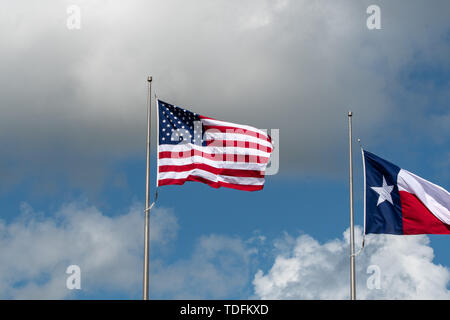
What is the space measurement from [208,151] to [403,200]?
10.3m

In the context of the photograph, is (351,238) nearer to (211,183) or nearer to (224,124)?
(211,183)

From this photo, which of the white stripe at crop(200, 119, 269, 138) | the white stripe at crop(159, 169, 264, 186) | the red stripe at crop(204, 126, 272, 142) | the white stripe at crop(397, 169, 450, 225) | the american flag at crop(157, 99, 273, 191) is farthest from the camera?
the white stripe at crop(397, 169, 450, 225)

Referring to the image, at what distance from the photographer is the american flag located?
3294cm

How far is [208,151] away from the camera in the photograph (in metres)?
33.9

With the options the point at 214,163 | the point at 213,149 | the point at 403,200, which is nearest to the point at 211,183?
the point at 214,163

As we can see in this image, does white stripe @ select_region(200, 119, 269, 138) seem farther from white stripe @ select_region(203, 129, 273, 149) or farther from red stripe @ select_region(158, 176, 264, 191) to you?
red stripe @ select_region(158, 176, 264, 191)

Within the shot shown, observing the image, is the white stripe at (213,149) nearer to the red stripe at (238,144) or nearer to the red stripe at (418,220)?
the red stripe at (238,144)

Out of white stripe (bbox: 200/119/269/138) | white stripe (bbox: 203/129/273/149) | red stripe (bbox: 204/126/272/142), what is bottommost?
white stripe (bbox: 203/129/273/149)

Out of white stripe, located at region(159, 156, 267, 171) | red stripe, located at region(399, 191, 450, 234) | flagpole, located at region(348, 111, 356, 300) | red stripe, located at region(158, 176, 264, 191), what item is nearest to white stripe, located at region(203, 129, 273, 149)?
white stripe, located at region(159, 156, 267, 171)

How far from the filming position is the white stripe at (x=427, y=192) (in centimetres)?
3656

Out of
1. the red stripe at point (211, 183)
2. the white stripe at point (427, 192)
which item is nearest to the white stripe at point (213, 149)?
the red stripe at point (211, 183)
